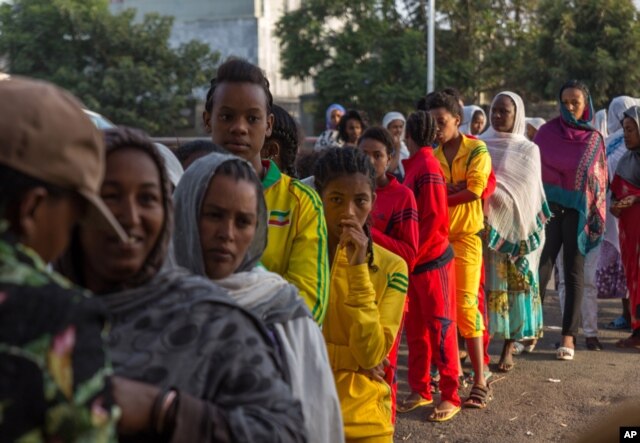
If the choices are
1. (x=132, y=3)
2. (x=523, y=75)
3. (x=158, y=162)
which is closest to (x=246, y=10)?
(x=132, y=3)

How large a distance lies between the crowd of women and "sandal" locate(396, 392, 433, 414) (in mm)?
19

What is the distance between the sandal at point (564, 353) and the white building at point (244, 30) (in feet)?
117

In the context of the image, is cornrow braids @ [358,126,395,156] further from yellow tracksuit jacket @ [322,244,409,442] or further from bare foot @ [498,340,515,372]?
bare foot @ [498,340,515,372]

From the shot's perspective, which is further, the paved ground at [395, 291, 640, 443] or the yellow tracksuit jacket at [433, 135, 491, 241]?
the yellow tracksuit jacket at [433, 135, 491, 241]

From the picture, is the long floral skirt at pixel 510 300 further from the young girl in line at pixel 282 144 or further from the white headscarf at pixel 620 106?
the young girl in line at pixel 282 144

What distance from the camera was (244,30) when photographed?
4528 cm

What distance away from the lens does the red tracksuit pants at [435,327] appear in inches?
259

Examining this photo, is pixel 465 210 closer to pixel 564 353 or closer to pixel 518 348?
pixel 564 353

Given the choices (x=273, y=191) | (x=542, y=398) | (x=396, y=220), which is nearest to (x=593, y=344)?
(x=542, y=398)

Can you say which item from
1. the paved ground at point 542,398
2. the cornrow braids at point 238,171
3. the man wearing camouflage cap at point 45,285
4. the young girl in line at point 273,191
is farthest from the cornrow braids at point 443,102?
the man wearing camouflage cap at point 45,285

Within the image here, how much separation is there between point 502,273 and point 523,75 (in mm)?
23739

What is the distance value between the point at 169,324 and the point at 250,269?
0.68 m

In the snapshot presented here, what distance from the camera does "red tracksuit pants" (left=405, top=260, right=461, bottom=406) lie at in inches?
259

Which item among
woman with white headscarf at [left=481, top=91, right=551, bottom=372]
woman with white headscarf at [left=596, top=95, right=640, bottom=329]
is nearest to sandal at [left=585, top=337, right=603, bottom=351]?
woman with white headscarf at [left=481, top=91, right=551, bottom=372]
